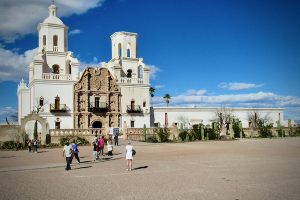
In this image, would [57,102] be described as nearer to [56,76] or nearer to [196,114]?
[56,76]

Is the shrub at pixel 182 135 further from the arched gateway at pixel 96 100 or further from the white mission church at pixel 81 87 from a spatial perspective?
the arched gateway at pixel 96 100

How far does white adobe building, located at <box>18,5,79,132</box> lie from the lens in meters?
44.9

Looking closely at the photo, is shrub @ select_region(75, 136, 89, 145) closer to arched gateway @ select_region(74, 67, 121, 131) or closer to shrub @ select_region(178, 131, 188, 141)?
arched gateway @ select_region(74, 67, 121, 131)

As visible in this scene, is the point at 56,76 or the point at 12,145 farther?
the point at 56,76

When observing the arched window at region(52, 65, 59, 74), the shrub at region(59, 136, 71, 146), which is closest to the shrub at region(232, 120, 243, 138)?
the shrub at region(59, 136, 71, 146)

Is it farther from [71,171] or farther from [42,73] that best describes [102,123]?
[71,171]

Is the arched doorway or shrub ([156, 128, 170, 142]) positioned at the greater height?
the arched doorway

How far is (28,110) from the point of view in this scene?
49312 mm

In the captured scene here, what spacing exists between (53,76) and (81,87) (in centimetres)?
417

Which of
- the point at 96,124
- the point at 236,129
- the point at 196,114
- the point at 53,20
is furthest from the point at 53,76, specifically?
the point at 236,129

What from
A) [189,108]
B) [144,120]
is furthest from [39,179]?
[189,108]

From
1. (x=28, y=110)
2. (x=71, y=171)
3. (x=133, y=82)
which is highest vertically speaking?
(x=133, y=82)

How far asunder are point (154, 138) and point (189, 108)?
18119mm

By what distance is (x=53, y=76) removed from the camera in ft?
151
